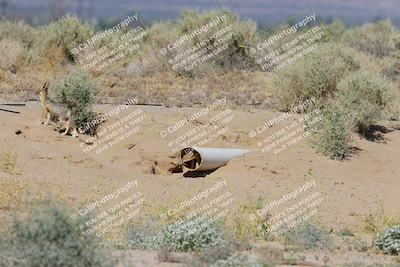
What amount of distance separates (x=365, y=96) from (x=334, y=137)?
8.74 ft

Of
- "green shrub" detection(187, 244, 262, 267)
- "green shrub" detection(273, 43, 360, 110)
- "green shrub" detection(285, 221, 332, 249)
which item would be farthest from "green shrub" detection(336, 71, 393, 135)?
"green shrub" detection(187, 244, 262, 267)

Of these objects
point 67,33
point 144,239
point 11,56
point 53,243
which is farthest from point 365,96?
point 67,33

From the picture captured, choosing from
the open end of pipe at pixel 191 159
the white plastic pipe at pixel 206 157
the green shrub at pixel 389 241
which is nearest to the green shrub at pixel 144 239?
the green shrub at pixel 389 241

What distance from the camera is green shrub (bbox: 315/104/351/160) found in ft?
49.8

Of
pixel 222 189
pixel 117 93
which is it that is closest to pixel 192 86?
pixel 117 93

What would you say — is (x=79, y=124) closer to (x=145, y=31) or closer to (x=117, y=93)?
(x=117, y=93)

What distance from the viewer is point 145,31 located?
98.1ft

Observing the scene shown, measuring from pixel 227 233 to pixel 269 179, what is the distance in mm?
4358

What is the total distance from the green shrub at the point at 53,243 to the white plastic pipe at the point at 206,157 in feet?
23.5

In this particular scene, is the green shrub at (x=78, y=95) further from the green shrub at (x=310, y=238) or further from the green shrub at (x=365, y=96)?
the green shrub at (x=310, y=238)

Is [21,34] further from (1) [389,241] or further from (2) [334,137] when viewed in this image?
(1) [389,241]

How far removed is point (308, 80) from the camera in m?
18.3

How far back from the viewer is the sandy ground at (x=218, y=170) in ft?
43.1

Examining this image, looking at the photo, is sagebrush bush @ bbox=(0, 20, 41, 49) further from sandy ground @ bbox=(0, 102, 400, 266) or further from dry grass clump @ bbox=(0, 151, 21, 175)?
dry grass clump @ bbox=(0, 151, 21, 175)
